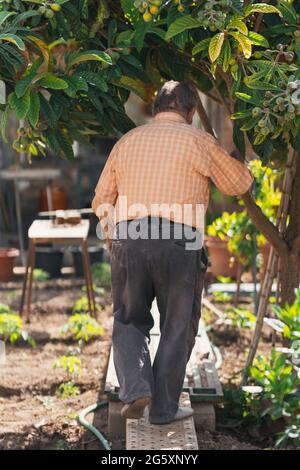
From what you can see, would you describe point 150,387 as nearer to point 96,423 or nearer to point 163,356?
point 163,356

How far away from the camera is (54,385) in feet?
18.0

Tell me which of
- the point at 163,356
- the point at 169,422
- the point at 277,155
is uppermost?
the point at 277,155

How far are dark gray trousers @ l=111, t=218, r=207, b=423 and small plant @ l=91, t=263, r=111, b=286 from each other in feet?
15.6

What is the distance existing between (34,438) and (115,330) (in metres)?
0.87

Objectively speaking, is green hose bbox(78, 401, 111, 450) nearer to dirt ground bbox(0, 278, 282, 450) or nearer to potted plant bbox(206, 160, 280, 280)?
dirt ground bbox(0, 278, 282, 450)

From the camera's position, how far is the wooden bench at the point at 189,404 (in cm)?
399

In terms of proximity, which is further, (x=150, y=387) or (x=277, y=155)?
(x=277, y=155)

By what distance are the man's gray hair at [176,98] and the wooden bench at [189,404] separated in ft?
4.79

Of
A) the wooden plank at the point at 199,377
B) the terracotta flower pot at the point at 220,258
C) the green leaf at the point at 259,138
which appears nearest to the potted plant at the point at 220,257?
the terracotta flower pot at the point at 220,258

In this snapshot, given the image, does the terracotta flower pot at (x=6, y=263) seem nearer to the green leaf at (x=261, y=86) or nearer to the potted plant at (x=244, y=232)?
the potted plant at (x=244, y=232)

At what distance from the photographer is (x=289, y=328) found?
4.04 m

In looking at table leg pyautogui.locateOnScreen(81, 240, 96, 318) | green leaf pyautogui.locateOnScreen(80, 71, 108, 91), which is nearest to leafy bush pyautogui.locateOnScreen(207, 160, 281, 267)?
table leg pyautogui.locateOnScreen(81, 240, 96, 318)

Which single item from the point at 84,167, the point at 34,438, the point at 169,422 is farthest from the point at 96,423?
the point at 84,167

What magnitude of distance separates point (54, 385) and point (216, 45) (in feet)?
8.94
